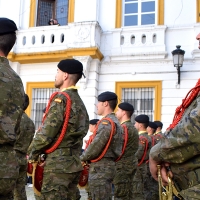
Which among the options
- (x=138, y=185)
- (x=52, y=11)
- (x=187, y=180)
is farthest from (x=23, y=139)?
(x=52, y=11)

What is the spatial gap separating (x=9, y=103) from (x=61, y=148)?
108cm

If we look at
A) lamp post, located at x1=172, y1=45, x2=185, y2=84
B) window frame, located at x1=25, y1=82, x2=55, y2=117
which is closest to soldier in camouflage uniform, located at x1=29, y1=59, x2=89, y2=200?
lamp post, located at x1=172, y1=45, x2=185, y2=84

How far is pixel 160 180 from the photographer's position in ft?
6.95

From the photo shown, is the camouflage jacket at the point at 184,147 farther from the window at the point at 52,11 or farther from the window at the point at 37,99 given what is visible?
the window at the point at 52,11

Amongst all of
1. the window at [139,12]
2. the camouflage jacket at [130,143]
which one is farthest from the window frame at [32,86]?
the camouflage jacket at [130,143]

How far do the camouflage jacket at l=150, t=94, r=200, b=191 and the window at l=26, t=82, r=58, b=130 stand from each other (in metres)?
9.29

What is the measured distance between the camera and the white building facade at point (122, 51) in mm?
10031

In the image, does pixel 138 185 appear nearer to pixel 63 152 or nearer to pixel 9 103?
pixel 63 152

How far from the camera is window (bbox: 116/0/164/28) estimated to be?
423 inches

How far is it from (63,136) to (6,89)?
1088 millimetres

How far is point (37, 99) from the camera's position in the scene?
446 inches

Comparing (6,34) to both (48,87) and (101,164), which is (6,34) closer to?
(101,164)

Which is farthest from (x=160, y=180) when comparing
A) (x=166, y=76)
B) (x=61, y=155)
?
(x=166, y=76)

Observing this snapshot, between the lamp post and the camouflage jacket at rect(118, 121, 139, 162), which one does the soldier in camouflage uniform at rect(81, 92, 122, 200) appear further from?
the lamp post
